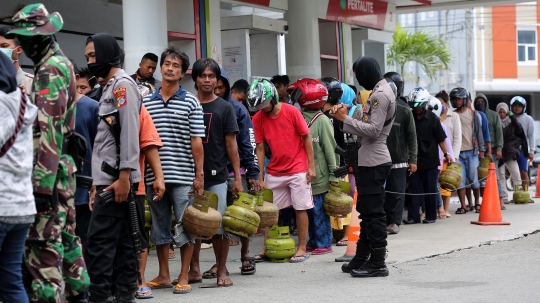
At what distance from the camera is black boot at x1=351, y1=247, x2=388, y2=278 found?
321 inches

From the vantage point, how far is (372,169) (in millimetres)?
8266

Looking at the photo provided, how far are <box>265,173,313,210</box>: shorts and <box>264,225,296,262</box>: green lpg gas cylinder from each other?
12.5 inches

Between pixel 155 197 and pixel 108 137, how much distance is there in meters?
0.88

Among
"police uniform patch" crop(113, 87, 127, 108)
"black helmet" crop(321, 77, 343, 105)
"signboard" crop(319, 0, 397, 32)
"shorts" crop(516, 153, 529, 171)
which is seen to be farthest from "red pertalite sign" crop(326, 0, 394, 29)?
"police uniform patch" crop(113, 87, 127, 108)

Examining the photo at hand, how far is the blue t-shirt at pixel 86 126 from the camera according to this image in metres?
6.41

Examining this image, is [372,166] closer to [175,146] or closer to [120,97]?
[175,146]

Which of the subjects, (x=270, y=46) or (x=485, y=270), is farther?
(x=270, y=46)

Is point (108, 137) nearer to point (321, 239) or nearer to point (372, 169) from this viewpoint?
point (372, 169)

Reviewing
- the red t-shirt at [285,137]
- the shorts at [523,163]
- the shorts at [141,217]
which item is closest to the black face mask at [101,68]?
the shorts at [141,217]

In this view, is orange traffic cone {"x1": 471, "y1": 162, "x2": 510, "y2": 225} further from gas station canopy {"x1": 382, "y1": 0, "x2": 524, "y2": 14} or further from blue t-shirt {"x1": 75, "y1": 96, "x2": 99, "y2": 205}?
blue t-shirt {"x1": 75, "y1": 96, "x2": 99, "y2": 205}

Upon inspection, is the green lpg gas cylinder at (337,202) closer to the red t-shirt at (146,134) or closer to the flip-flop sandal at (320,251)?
the flip-flop sandal at (320,251)

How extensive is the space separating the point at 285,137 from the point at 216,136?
1707mm

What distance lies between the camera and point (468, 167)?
1493 centimetres

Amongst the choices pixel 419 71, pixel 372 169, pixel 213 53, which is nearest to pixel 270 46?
pixel 213 53
